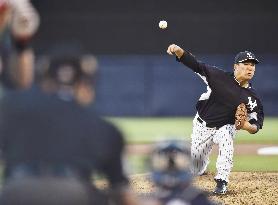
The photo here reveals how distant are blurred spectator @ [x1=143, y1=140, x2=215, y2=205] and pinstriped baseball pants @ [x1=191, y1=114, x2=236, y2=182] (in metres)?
4.79

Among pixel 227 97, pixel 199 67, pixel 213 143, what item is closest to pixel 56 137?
pixel 199 67

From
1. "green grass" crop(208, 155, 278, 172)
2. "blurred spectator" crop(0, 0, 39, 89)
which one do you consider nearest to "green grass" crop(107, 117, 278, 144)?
"green grass" crop(208, 155, 278, 172)

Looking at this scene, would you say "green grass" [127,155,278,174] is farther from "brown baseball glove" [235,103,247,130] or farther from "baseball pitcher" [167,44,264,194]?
"brown baseball glove" [235,103,247,130]

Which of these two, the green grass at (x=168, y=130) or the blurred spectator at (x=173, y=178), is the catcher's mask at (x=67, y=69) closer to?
the blurred spectator at (x=173, y=178)

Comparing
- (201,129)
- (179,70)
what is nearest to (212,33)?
(179,70)

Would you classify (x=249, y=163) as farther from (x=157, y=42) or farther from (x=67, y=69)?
(x=157, y=42)

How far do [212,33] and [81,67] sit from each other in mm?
18170

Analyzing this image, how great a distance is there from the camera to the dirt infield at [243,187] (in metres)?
7.82

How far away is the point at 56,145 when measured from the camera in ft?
10.6

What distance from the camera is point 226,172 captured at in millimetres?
8164

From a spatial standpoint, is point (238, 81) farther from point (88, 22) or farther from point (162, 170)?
point (88, 22)

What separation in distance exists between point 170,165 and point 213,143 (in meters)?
5.33

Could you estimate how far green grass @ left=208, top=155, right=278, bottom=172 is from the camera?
1088 cm

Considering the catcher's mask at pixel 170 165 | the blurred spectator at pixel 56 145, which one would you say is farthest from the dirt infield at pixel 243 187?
the blurred spectator at pixel 56 145
